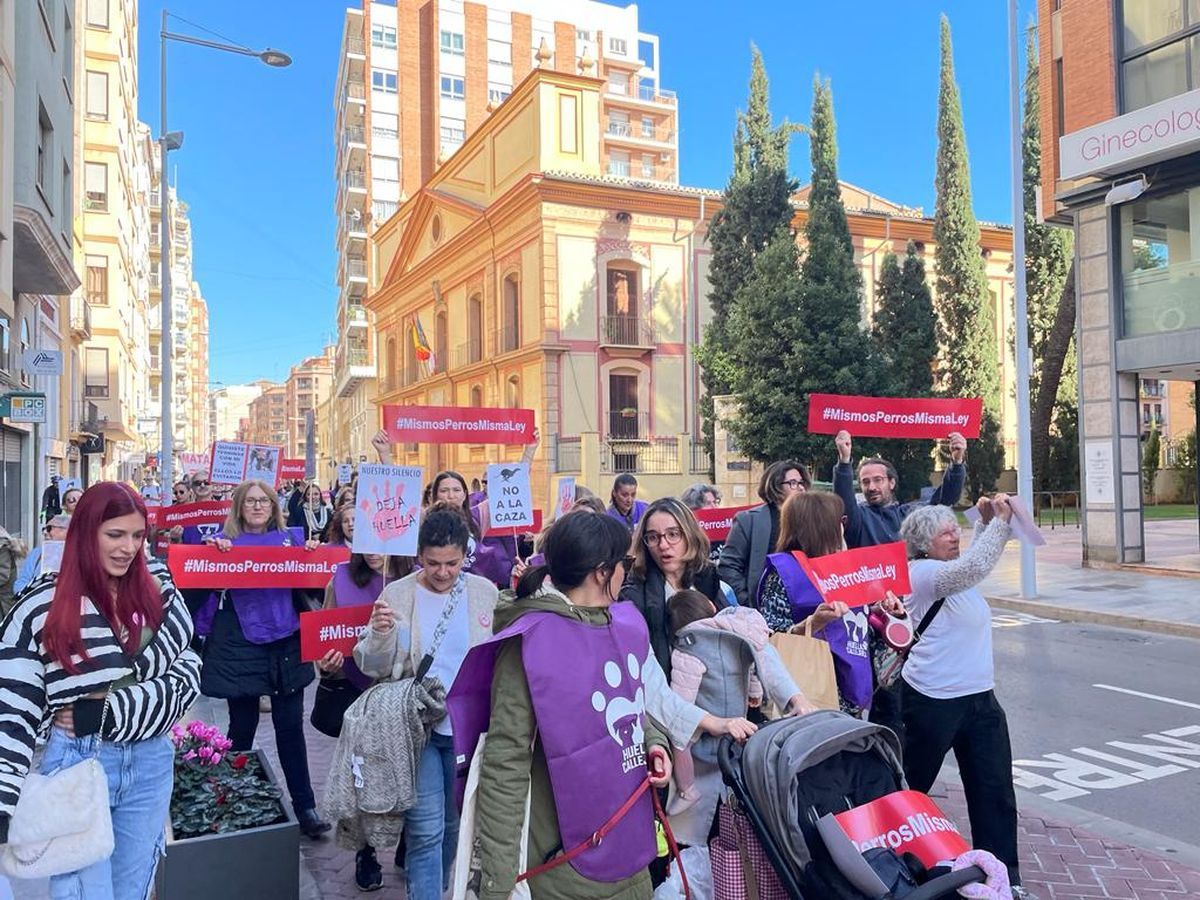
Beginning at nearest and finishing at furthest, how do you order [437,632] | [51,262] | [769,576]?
[437,632] < [769,576] < [51,262]

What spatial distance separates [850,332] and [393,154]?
1611 inches

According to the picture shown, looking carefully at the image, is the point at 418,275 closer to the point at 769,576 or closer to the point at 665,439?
the point at 665,439

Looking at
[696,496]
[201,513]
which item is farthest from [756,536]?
[201,513]

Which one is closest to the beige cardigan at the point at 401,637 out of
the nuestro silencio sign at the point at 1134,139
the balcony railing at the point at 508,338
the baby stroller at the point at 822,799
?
the baby stroller at the point at 822,799

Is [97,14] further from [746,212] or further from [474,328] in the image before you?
[746,212]

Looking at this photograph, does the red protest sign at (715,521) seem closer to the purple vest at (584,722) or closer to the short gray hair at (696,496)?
the short gray hair at (696,496)

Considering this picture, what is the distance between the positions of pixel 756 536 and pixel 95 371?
37.1 m

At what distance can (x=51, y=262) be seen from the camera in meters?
16.7

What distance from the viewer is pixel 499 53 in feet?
200

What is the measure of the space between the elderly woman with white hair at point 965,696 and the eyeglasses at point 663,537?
125cm

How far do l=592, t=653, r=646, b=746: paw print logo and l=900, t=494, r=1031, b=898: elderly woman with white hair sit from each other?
1.93 metres

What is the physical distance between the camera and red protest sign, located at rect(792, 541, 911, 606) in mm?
4105

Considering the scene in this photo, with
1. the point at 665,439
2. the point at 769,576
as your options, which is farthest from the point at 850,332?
the point at 769,576

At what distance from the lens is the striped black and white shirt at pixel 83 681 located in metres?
2.72
